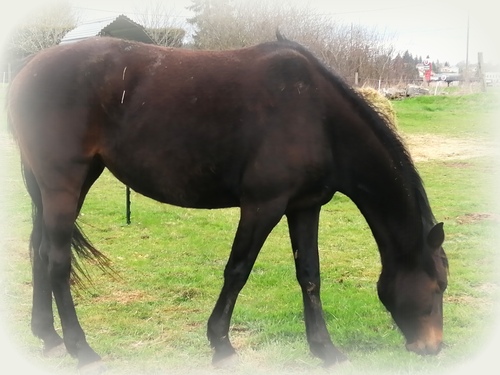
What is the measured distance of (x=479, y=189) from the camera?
12.0 metres

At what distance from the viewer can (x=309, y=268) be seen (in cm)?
432

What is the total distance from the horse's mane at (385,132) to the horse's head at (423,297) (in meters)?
0.32

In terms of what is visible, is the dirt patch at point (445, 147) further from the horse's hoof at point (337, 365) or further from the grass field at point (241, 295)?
the horse's hoof at point (337, 365)

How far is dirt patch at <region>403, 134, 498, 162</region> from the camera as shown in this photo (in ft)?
52.0

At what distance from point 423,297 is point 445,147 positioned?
13933 millimetres

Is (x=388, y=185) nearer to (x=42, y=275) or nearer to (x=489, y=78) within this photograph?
(x=42, y=275)

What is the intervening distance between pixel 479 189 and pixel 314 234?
353 inches

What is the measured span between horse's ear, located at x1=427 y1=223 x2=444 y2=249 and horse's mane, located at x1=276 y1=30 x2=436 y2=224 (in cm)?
15

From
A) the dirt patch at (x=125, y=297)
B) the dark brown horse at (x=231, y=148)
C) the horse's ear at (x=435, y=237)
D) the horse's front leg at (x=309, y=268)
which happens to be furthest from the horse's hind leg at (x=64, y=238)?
the horse's ear at (x=435, y=237)

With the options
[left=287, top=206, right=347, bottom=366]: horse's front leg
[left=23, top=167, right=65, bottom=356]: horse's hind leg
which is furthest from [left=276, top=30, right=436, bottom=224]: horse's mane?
[left=23, top=167, right=65, bottom=356]: horse's hind leg

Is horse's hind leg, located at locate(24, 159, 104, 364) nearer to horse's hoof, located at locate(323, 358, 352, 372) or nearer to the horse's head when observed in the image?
horse's hoof, located at locate(323, 358, 352, 372)

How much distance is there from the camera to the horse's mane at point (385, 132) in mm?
3988

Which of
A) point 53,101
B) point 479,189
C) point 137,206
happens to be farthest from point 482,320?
point 479,189

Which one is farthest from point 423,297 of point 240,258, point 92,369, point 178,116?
point 92,369
